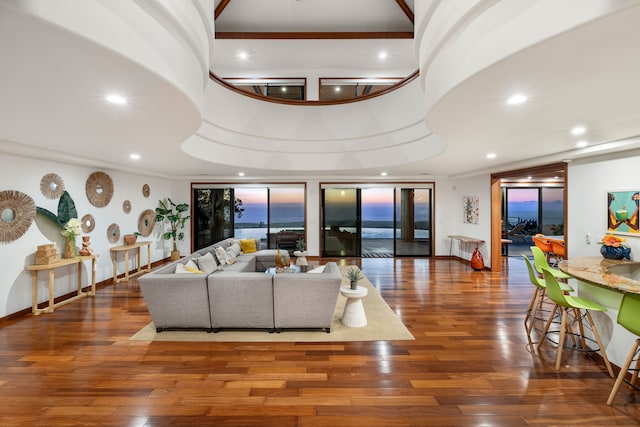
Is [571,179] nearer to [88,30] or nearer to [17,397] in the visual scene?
[88,30]

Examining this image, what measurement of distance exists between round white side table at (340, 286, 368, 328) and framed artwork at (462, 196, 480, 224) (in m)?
5.38

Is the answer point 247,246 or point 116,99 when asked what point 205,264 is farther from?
point 116,99

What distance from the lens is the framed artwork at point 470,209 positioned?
7574 millimetres

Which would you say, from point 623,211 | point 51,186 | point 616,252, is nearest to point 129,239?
point 51,186

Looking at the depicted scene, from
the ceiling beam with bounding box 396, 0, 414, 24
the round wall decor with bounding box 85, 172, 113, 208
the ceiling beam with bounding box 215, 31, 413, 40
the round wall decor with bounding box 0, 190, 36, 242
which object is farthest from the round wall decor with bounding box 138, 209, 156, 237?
the ceiling beam with bounding box 396, 0, 414, 24

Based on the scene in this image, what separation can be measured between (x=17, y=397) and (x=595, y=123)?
609 cm

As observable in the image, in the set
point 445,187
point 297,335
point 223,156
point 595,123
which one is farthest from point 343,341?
point 445,187

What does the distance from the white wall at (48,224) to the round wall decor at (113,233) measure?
3.4 inches

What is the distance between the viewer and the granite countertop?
2356 mm

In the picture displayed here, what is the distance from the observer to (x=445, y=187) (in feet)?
28.5

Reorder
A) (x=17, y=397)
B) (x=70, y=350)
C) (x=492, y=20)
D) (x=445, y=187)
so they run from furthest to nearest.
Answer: (x=445, y=187) < (x=70, y=350) < (x=17, y=397) < (x=492, y=20)

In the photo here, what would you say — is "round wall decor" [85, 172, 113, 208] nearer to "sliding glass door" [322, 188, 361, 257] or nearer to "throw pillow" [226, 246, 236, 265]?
"throw pillow" [226, 246, 236, 265]

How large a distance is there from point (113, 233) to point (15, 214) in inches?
78.3

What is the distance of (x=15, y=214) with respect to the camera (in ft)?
13.5
